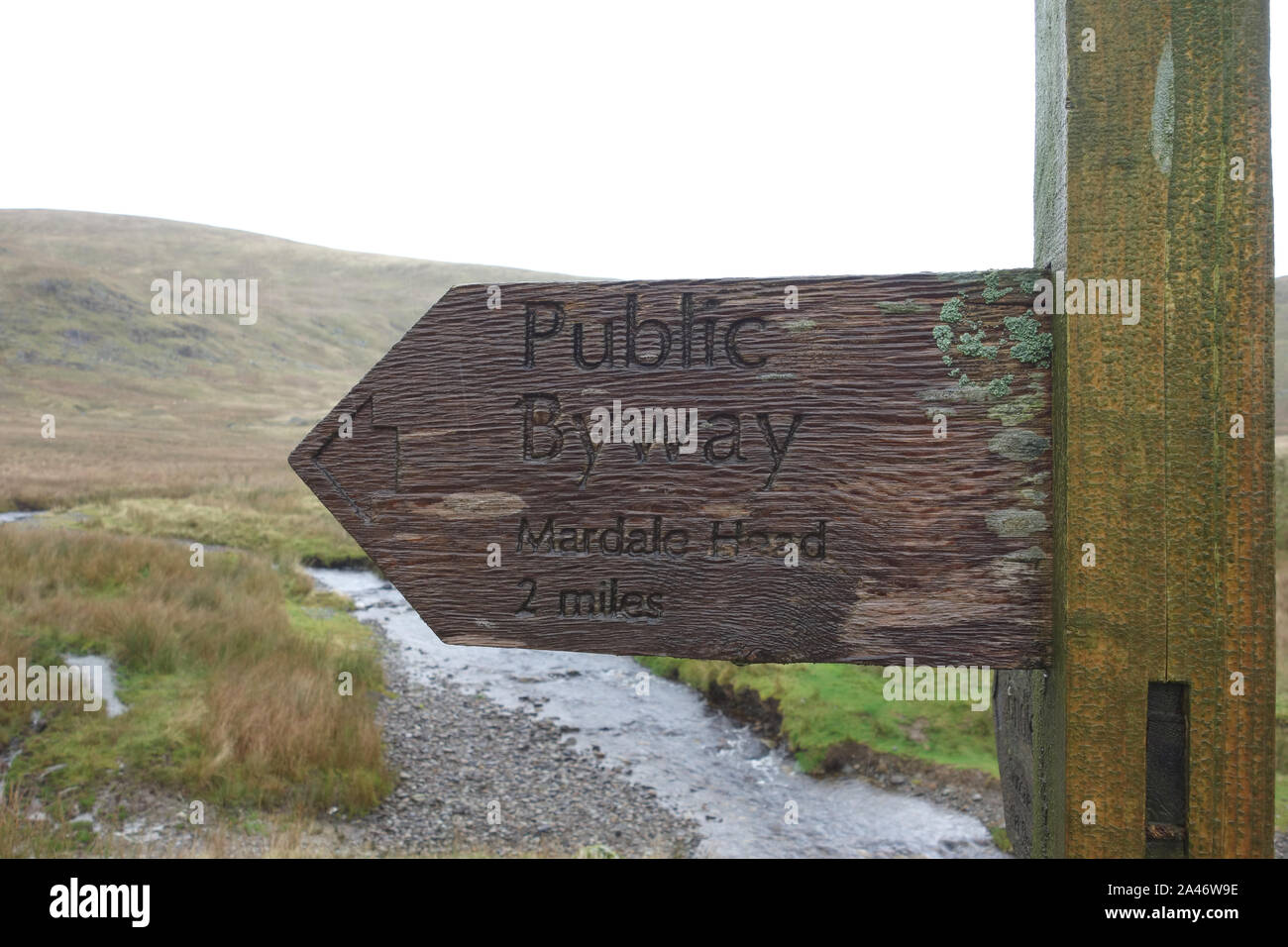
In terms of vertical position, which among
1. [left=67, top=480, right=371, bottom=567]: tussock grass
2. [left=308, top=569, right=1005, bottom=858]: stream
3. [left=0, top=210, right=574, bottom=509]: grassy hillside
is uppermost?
[left=0, top=210, right=574, bottom=509]: grassy hillside

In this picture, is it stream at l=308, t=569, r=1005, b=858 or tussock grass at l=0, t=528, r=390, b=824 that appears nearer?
tussock grass at l=0, t=528, r=390, b=824

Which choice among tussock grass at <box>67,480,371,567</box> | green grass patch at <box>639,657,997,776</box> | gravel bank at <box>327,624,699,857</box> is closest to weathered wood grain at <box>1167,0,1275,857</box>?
gravel bank at <box>327,624,699,857</box>

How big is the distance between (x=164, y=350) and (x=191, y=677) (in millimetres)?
75525

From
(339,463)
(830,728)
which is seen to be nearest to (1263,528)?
(339,463)

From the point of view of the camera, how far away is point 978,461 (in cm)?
111

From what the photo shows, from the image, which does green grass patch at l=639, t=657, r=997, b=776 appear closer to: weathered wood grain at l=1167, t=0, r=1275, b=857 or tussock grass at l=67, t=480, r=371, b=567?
weathered wood grain at l=1167, t=0, r=1275, b=857

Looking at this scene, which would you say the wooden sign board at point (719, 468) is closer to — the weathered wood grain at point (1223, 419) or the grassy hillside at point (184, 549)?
the weathered wood grain at point (1223, 419)

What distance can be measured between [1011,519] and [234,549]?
15723 mm

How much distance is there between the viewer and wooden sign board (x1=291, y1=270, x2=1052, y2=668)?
1.11 metres

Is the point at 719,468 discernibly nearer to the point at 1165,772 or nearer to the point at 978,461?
the point at 978,461

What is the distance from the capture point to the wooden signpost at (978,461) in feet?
3.27

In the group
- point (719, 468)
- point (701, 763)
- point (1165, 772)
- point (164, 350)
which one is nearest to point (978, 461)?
point (719, 468)

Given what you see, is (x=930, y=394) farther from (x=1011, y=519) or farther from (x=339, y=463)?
(x=339, y=463)

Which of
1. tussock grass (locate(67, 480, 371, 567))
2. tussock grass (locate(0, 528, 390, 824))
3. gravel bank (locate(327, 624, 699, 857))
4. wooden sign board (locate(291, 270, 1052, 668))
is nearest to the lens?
wooden sign board (locate(291, 270, 1052, 668))
